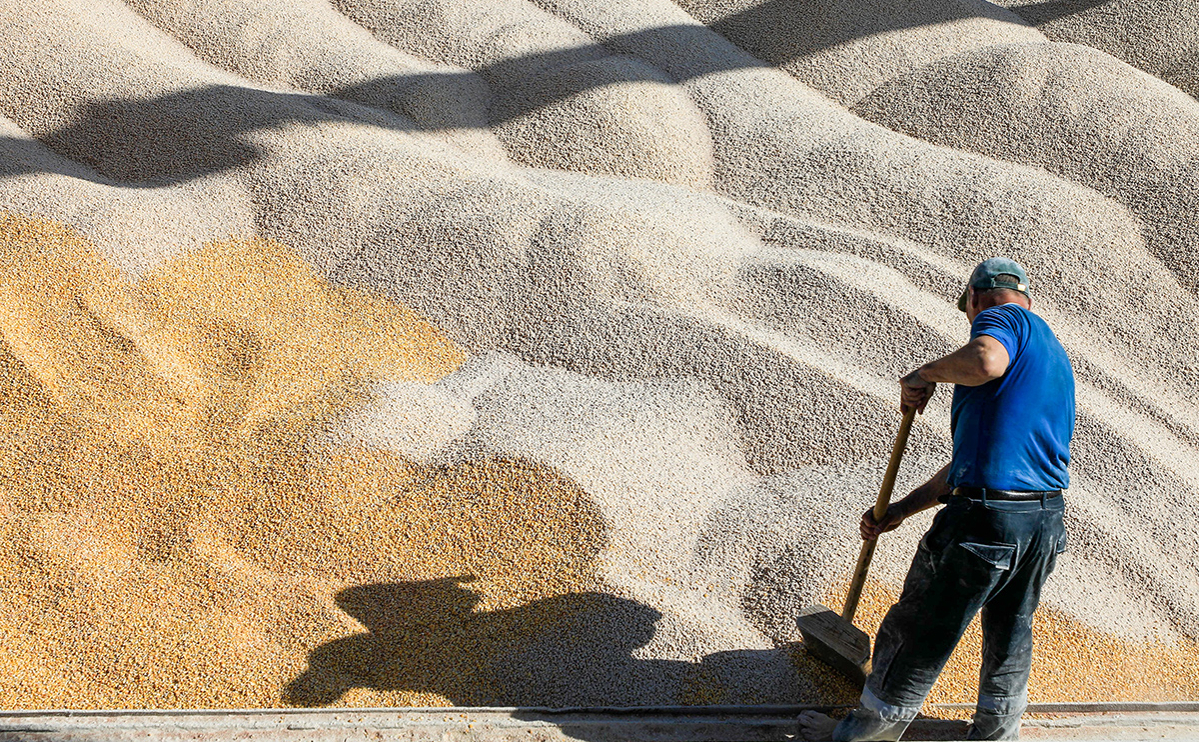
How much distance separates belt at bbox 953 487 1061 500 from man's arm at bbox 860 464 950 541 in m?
0.22

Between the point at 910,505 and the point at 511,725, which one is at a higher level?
A: the point at 910,505

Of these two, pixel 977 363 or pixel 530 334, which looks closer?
pixel 977 363

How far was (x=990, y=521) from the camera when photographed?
2422 millimetres

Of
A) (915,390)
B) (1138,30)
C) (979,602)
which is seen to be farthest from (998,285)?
(1138,30)

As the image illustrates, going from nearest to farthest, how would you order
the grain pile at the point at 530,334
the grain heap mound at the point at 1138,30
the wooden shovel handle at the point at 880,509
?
the wooden shovel handle at the point at 880,509
the grain pile at the point at 530,334
the grain heap mound at the point at 1138,30

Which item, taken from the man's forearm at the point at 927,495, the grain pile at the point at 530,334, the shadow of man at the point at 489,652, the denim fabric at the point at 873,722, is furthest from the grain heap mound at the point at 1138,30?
the shadow of man at the point at 489,652

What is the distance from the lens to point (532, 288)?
4.59 meters

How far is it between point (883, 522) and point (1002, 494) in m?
0.48

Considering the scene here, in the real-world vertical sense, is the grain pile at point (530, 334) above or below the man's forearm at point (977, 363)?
below

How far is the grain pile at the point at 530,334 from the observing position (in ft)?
9.96

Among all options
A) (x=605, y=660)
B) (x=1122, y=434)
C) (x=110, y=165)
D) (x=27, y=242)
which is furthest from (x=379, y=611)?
(x=110, y=165)

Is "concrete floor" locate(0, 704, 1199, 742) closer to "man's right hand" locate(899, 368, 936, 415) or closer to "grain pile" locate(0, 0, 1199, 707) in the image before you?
"grain pile" locate(0, 0, 1199, 707)

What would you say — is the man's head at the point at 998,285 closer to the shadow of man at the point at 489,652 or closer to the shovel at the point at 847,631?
the shovel at the point at 847,631

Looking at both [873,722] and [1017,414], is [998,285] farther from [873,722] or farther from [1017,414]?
[873,722]
